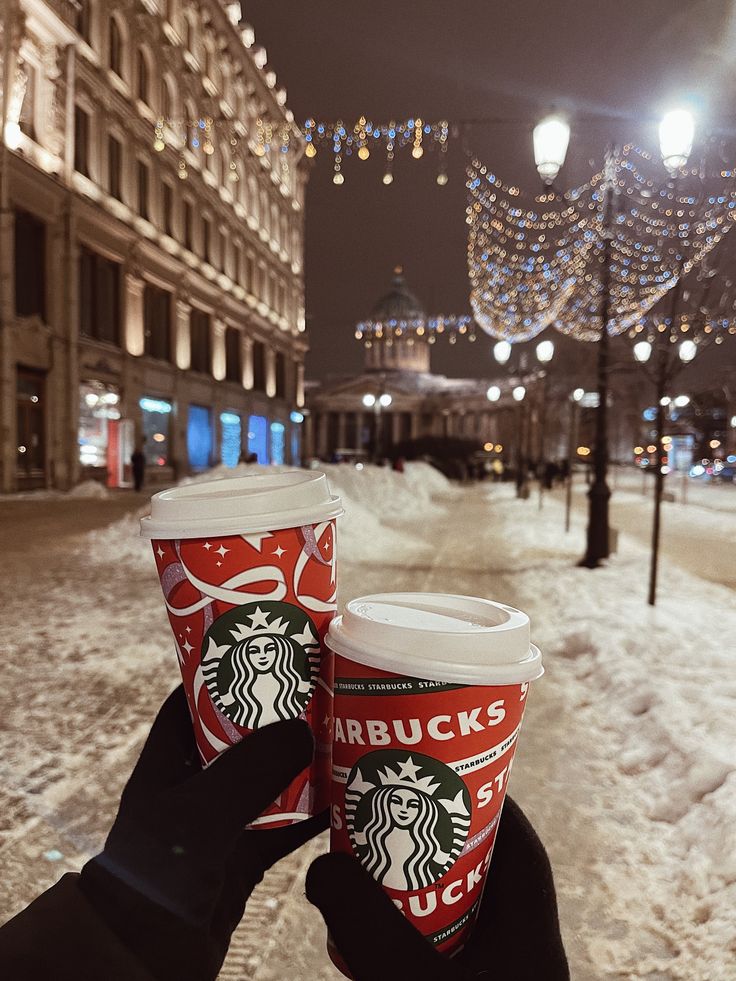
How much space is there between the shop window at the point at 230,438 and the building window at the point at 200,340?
3.05 m

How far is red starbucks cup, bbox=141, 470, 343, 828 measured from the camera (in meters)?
1.29

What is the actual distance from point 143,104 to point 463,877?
3602 centimetres

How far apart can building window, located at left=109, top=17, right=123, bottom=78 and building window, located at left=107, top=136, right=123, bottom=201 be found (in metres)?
2.87

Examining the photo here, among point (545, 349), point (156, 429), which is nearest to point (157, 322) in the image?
point (156, 429)

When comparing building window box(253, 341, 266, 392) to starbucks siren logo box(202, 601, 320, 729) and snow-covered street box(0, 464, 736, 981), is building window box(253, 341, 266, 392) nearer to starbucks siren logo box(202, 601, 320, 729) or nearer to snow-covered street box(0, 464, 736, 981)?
snow-covered street box(0, 464, 736, 981)

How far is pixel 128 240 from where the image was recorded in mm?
28734

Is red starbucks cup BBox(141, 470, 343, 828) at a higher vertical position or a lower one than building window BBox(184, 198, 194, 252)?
lower

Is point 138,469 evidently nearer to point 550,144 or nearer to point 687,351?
point 687,351

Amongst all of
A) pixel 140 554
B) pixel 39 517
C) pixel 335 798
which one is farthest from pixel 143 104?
pixel 335 798

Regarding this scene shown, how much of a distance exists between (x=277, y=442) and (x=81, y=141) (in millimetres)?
25937

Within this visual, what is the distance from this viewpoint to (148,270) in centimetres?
3083

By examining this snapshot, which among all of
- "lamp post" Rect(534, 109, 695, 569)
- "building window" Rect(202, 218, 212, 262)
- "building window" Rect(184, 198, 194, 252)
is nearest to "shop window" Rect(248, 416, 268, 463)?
"building window" Rect(202, 218, 212, 262)

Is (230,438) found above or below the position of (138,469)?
above

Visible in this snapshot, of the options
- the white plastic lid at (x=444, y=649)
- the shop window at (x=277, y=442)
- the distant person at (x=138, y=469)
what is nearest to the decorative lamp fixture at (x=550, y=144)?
the white plastic lid at (x=444, y=649)
